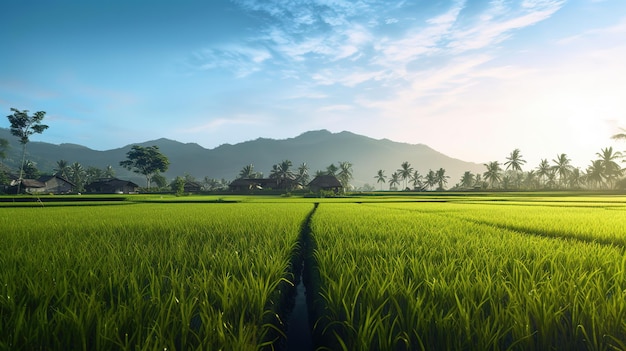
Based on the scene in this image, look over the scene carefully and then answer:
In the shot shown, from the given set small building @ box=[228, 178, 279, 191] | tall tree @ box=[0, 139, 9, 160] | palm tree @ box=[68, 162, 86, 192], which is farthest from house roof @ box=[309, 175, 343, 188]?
palm tree @ box=[68, 162, 86, 192]

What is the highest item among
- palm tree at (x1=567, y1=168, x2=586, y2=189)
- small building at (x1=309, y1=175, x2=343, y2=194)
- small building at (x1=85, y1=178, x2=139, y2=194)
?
palm tree at (x1=567, y1=168, x2=586, y2=189)

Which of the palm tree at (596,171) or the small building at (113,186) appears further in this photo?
the palm tree at (596,171)

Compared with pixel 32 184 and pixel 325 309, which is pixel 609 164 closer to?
pixel 325 309

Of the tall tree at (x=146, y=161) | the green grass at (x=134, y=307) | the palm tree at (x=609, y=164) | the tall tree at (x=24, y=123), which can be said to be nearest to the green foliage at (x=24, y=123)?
the tall tree at (x=24, y=123)

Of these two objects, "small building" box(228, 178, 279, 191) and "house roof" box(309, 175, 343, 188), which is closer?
"house roof" box(309, 175, 343, 188)

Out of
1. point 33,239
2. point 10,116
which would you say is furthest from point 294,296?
point 10,116

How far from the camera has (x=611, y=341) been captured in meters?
1.74

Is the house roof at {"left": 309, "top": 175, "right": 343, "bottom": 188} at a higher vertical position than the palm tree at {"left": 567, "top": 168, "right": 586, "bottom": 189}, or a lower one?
lower

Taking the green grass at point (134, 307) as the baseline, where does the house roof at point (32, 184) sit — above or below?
below

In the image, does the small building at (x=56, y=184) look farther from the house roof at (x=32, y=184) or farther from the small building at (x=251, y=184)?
the small building at (x=251, y=184)

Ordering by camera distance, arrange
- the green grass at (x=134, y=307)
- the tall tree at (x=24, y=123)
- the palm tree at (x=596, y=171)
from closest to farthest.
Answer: the green grass at (x=134, y=307)
the tall tree at (x=24, y=123)
the palm tree at (x=596, y=171)

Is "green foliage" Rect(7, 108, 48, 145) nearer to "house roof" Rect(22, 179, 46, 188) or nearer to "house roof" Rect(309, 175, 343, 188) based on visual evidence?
"house roof" Rect(22, 179, 46, 188)

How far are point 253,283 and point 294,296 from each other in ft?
5.33

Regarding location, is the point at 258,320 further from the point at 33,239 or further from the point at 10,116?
the point at 10,116
